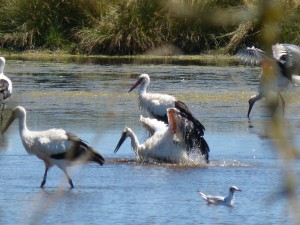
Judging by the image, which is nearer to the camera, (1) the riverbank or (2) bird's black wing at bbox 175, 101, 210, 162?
(2) bird's black wing at bbox 175, 101, 210, 162

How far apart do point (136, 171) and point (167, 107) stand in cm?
136

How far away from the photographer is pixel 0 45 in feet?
84.8

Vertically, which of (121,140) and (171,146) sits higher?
(171,146)

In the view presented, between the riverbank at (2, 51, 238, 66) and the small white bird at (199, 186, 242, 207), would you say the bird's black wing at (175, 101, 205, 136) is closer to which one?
the small white bird at (199, 186, 242, 207)

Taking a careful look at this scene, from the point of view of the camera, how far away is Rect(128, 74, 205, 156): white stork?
32.6 ft

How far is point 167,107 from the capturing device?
10.7 metres

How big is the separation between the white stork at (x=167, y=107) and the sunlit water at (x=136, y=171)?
306mm

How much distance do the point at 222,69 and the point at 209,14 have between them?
1937 cm

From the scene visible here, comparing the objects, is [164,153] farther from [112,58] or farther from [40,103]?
[112,58]

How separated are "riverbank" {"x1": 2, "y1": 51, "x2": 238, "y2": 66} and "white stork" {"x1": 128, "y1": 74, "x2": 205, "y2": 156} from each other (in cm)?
1110

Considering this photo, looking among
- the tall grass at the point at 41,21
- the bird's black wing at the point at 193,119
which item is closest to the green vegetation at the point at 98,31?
the tall grass at the point at 41,21

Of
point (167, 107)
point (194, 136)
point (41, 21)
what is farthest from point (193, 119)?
point (41, 21)

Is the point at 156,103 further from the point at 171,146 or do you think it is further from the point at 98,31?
the point at 98,31

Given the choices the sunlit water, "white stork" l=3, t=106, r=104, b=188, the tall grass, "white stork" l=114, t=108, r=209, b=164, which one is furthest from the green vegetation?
"white stork" l=3, t=106, r=104, b=188
